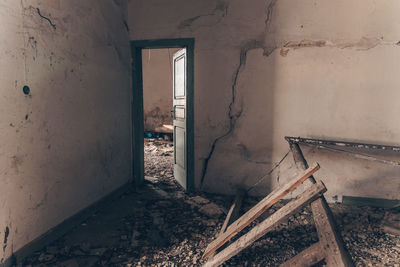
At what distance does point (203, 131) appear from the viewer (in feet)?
11.1

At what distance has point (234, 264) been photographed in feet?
6.38

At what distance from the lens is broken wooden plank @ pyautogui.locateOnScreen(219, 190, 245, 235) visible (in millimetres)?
2425

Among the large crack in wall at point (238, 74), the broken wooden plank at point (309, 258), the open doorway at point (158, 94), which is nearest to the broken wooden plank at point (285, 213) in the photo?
the broken wooden plank at point (309, 258)

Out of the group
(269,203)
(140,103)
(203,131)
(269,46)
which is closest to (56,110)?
(140,103)

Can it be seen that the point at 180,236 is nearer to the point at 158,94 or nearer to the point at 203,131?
the point at 203,131

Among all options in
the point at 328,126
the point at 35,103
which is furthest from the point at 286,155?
the point at 35,103

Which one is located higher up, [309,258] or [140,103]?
[140,103]

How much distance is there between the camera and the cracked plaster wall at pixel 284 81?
284 centimetres

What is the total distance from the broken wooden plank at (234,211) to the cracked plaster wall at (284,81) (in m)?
0.21

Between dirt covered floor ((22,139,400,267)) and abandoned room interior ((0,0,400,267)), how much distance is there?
16 millimetres

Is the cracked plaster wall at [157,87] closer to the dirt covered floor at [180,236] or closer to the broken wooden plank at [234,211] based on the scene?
the dirt covered floor at [180,236]

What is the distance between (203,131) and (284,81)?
45.2 inches

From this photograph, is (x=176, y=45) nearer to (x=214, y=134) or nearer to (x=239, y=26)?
(x=239, y=26)

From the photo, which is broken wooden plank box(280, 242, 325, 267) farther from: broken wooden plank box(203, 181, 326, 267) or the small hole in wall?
the small hole in wall
